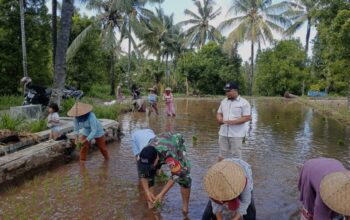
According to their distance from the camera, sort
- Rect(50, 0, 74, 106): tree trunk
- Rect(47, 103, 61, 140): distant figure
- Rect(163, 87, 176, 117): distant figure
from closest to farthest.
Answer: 1. Rect(47, 103, 61, 140): distant figure
2. Rect(50, 0, 74, 106): tree trunk
3. Rect(163, 87, 176, 117): distant figure

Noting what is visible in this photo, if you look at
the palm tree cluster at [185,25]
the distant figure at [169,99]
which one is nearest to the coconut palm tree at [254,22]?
the palm tree cluster at [185,25]

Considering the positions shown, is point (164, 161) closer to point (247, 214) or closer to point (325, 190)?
point (247, 214)

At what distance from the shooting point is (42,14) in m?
19.2

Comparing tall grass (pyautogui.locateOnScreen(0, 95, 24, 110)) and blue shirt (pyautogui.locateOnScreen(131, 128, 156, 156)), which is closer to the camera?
blue shirt (pyautogui.locateOnScreen(131, 128, 156, 156))

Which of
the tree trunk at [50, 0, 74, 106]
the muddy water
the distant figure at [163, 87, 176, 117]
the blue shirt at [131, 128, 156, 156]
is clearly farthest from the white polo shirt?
the distant figure at [163, 87, 176, 117]

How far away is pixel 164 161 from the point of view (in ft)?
14.9

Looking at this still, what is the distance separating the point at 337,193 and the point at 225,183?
857 mm

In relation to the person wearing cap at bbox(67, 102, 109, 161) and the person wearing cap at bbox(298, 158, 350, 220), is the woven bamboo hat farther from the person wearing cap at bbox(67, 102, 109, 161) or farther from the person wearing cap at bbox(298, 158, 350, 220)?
the person wearing cap at bbox(67, 102, 109, 161)

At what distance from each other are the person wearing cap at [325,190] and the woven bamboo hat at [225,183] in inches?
25.6

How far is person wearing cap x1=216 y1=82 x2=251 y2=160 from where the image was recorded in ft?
20.6

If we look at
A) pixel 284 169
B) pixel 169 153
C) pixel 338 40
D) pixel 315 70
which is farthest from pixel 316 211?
pixel 315 70

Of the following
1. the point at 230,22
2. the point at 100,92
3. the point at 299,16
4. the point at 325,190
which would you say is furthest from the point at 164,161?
the point at 299,16

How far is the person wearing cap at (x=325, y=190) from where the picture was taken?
2812mm

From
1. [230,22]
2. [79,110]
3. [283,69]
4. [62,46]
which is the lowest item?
[79,110]
